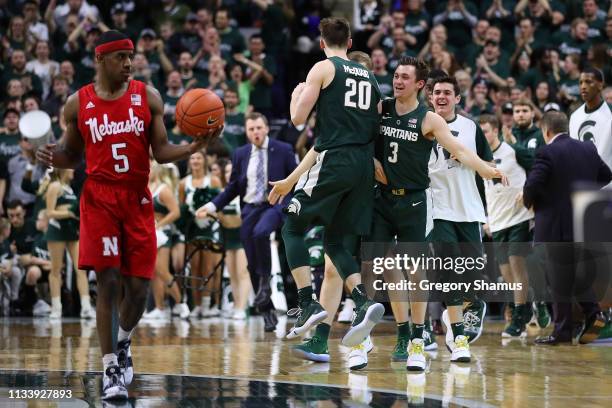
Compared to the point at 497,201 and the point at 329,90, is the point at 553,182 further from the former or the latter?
the point at 329,90

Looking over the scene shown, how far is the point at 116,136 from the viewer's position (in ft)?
22.6

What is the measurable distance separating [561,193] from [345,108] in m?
3.64

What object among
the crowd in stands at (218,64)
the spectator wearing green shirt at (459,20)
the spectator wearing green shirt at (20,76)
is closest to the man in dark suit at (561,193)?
the crowd in stands at (218,64)

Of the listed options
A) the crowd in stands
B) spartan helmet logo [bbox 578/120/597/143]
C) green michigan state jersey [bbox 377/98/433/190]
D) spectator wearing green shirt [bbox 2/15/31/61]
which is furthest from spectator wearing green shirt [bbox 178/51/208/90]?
green michigan state jersey [bbox 377/98/433/190]

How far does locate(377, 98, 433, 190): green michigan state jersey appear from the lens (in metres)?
8.21

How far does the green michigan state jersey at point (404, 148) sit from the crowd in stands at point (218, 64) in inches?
240

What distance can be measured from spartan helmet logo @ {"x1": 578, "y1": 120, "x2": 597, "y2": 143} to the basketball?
5407 millimetres

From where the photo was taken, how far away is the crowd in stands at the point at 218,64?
50.7ft

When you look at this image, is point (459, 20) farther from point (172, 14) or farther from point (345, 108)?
point (345, 108)

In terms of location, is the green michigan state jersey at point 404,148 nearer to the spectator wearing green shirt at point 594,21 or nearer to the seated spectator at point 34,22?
the spectator wearing green shirt at point 594,21

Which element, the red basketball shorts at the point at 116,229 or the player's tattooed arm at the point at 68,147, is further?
the player's tattooed arm at the point at 68,147

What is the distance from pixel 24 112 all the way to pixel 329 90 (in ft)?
33.5

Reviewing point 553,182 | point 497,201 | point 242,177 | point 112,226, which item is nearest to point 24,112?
point 242,177

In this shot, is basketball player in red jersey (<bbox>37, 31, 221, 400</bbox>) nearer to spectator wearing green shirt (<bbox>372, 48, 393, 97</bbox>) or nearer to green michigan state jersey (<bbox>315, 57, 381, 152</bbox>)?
green michigan state jersey (<bbox>315, 57, 381, 152</bbox>)
